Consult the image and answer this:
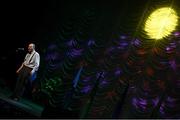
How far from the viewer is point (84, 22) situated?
1123 cm

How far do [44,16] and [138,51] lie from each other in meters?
3.74

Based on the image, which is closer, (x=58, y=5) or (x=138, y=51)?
(x=138, y=51)

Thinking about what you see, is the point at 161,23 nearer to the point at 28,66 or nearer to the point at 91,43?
the point at 91,43

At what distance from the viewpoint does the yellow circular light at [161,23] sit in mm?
9836

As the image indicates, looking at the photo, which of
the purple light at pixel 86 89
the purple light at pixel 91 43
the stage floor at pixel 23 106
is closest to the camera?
the stage floor at pixel 23 106

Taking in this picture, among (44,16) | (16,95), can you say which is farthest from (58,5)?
(16,95)

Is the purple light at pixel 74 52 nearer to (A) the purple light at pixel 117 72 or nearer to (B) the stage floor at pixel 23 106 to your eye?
(A) the purple light at pixel 117 72

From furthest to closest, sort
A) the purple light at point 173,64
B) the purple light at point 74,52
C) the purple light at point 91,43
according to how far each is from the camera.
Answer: the purple light at point 74,52, the purple light at point 91,43, the purple light at point 173,64

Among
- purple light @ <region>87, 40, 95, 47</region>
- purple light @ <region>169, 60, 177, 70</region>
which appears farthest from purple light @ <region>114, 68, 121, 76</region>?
purple light @ <region>169, 60, 177, 70</region>

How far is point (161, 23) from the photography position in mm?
10039

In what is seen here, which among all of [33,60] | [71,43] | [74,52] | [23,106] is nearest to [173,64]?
[74,52]

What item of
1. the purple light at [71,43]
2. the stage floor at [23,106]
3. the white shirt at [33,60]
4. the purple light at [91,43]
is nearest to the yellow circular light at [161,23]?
the purple light at [91,43]

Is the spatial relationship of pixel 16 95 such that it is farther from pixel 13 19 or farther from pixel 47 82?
pixel 13 19

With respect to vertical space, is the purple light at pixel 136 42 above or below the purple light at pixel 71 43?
above
